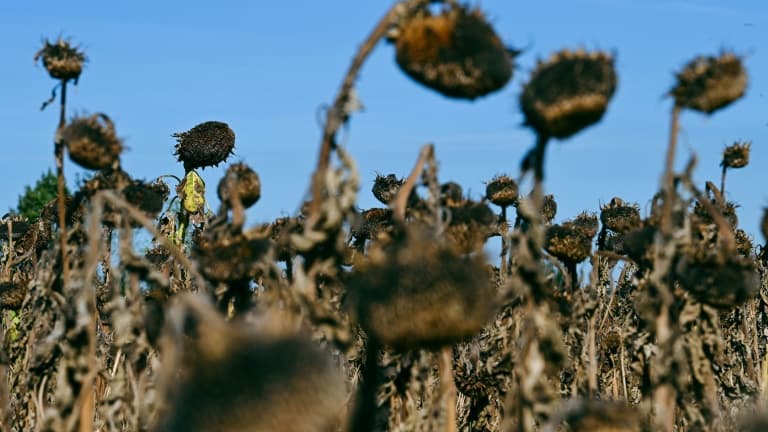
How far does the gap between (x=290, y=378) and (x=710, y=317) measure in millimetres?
3412

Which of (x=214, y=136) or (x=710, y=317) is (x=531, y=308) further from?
(x=214, y=136)

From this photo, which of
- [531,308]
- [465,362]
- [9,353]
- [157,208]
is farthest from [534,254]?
[465,362]

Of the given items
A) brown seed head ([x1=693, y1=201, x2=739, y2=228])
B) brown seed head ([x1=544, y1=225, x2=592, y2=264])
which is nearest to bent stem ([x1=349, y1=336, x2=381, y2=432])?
brown seed head ([x1=544, y1=225, x2=592, y2=264])

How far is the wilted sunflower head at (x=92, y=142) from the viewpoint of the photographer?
6.97 meters

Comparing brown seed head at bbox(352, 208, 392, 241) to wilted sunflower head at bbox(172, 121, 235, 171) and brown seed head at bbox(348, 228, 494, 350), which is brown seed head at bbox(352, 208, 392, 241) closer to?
wilted sunflower head at bbox(172, 121, 235, 171)

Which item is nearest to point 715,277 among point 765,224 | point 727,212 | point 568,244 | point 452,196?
point 452,196

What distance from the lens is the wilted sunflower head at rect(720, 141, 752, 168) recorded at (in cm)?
1134

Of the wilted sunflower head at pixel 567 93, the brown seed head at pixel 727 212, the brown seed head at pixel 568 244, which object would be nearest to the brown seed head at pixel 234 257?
the wilted sunflower head at pixel 567 93

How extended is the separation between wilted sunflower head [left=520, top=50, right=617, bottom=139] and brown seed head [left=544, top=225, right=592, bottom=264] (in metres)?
3.34

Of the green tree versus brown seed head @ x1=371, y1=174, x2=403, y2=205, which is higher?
the green tree

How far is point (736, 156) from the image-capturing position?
37.3ft

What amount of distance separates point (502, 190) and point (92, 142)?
19.5 ft

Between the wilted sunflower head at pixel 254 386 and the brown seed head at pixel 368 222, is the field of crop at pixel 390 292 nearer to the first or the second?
the wilted sunflower head at pixel 254 386

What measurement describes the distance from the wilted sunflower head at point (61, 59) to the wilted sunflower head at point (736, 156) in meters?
6.61
